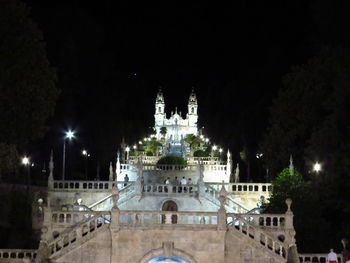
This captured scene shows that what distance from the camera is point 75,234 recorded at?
1116 inches

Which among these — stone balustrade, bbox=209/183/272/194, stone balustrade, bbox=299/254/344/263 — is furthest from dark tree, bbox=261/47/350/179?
stone balustrade, bbox=299/254/344/263

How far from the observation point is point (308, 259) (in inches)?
1148

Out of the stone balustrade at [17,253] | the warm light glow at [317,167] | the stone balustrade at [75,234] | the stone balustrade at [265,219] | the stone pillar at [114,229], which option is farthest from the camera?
the warm light glow at [317,167]

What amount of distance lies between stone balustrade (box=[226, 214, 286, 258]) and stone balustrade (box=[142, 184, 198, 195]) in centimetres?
1072

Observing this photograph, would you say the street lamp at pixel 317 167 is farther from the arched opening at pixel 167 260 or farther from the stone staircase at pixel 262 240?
the arched opening at pixel 167 260

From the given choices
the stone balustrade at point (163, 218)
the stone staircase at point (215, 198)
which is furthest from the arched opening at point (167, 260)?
the stone staircase at point (215, 198)

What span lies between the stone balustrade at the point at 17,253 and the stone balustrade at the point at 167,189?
10818 mm

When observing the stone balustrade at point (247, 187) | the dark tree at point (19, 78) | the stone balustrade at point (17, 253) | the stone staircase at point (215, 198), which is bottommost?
the stone balustrade at point (17, 253)

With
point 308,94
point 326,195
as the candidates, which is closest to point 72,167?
point 308,94

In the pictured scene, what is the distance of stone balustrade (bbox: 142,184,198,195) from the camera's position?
128ft

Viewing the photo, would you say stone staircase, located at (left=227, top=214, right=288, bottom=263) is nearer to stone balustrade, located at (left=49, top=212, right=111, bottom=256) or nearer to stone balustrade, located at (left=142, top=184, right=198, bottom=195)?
stone balustrade, located at (left=49, top=212, right=111, bottom=256)

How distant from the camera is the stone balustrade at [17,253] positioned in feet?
92.8

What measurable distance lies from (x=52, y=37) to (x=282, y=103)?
19.0 m

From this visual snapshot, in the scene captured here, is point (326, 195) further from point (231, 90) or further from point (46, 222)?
point (231, 90)
